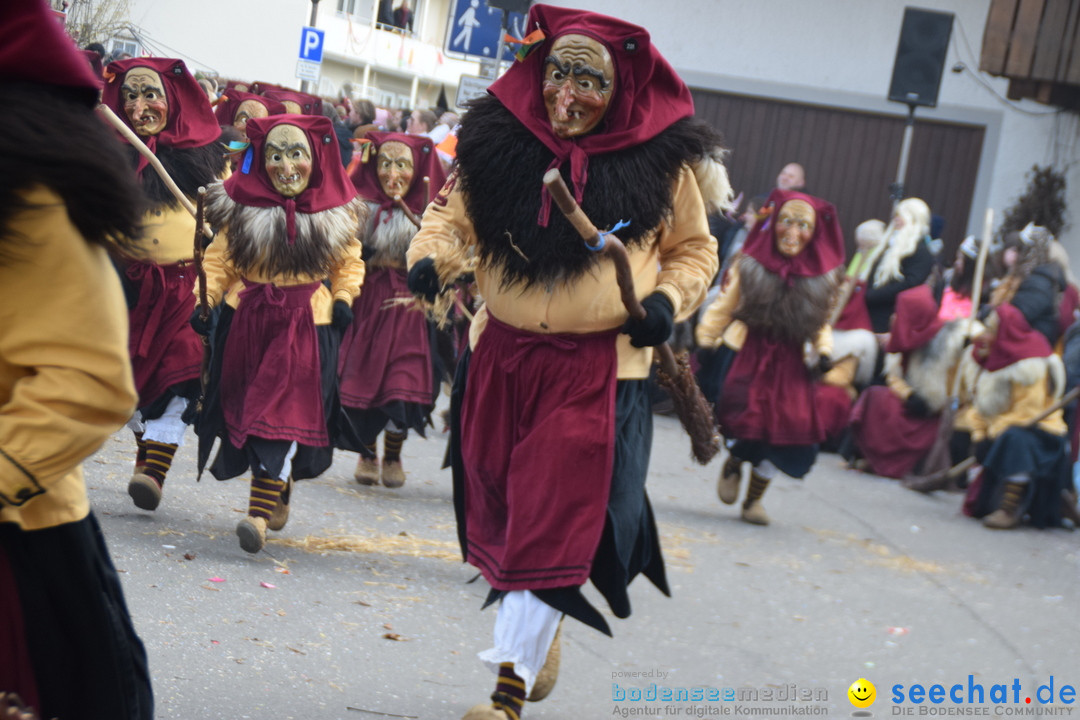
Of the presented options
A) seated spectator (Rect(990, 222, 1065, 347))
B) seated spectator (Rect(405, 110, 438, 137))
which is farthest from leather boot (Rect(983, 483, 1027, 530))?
seated spectator (Rect(405, 110, 438, 137))

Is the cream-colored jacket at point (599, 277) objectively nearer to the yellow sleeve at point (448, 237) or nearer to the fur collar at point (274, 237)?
the yellow sleeve at point (448, 237)

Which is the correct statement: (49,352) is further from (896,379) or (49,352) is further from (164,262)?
(896,379)

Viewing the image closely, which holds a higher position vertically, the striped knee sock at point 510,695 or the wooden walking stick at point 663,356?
the wooden walking stick at point 663,356

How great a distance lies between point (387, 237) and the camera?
7.97 m

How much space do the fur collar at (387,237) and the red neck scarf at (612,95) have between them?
11.7 ft

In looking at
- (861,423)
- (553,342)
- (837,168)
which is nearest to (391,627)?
(553,342)

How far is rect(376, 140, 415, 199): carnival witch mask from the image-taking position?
813cm

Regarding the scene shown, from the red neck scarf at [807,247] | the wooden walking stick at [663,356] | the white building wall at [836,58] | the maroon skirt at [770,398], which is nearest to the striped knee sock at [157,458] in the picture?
the wooden walking stick at [663,356]

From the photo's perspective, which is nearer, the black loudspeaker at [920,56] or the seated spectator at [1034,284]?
the seated spectator at [1034,284]

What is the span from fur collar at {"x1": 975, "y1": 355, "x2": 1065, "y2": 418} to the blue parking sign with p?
11929mm

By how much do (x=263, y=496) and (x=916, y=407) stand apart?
672cm

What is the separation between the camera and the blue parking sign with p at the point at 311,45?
19078 mm

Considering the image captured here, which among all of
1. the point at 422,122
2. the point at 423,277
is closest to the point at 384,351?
the point at 423,277

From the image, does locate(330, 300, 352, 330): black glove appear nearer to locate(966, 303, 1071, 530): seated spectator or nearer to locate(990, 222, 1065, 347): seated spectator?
locate(966, 303, 1071, 530): seated spectator
